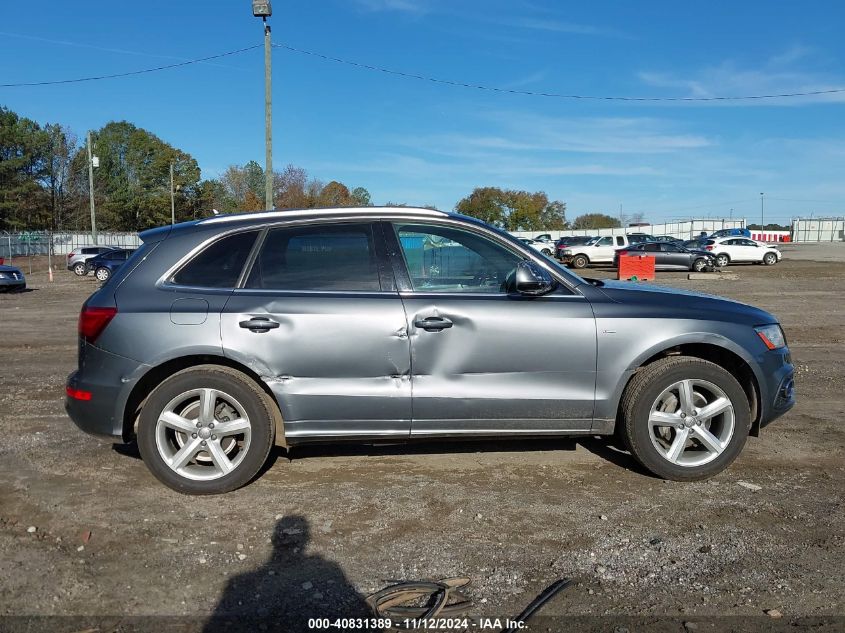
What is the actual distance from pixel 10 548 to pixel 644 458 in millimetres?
3683

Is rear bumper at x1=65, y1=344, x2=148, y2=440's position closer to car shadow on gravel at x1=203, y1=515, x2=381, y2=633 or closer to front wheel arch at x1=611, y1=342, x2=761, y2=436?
car shadow on gravel at x1=203, y1=515, x2=381, y2=633

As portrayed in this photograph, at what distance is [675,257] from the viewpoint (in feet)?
104

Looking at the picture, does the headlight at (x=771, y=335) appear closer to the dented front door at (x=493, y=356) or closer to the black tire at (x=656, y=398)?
the black tire at (x=656, y=398)

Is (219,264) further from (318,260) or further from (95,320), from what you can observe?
(95,320)

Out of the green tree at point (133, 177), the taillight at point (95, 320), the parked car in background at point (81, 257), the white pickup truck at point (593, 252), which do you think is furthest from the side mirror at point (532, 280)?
the green tree at point (133, 177)

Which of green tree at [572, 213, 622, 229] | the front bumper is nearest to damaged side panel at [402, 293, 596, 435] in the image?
the front bumper

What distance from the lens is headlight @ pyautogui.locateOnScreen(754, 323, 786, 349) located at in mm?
4512

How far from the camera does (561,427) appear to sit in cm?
441

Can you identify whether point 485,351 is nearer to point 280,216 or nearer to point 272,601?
point 280,216

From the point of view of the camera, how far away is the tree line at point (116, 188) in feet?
234

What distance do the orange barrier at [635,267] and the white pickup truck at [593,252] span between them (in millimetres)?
10256

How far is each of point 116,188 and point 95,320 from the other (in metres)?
89.6

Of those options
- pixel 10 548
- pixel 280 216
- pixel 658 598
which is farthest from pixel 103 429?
pixel 658 598

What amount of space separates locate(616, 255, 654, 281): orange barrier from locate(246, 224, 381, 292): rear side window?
843 inches
